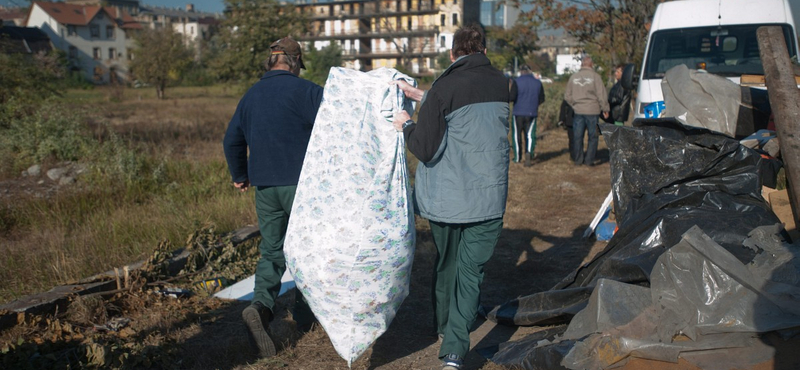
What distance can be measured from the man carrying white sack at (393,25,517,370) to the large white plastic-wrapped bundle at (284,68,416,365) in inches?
6.1

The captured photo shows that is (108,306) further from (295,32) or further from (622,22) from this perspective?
(295,32)

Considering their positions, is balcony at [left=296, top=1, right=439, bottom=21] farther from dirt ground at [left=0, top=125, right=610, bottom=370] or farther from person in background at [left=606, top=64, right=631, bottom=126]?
dirt ground at [left=0, top=125, right=610, bottom=370]

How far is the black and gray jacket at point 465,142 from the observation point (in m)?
3.61

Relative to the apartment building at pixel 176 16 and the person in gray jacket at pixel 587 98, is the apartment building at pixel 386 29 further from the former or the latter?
the person in gray jacket at pixel 587 98

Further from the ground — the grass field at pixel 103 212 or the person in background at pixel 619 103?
the person in background at pixel 619 103

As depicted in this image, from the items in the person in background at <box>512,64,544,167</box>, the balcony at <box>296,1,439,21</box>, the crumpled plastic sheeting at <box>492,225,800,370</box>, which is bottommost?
the crumpled plastic sheeting at <box>492,225,800,370</box>

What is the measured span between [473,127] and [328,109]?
0.80 meters

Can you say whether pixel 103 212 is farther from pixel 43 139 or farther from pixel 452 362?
pixel 452 362

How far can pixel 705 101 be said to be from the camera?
5.34 meters

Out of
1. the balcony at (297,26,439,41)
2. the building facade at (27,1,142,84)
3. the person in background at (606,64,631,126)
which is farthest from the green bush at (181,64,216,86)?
the person in background at (606,64,631,126)

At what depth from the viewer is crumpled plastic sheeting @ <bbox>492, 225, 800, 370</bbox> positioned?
3.23 meters

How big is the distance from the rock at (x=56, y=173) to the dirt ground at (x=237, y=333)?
22.0ft

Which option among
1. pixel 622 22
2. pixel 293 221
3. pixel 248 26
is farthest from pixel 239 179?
pixel 248 26

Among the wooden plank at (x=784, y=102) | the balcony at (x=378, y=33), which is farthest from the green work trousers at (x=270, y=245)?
the balcony at (x=378, y=33)
